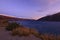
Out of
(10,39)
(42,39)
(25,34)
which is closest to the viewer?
(10,39)

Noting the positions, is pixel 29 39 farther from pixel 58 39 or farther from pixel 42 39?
pixel 58 39

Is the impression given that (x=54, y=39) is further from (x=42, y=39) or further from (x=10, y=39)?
(x=10, y=39)

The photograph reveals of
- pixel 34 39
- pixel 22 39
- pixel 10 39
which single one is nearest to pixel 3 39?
pixel 10 39

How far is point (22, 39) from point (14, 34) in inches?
66.2

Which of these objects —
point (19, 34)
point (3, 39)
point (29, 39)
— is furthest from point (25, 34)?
point (3, 39)

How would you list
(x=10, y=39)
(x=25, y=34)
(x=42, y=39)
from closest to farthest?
(x=10, y=39), (x=42, y=39), (x=25, y=34)

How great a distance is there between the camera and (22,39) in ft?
40.6

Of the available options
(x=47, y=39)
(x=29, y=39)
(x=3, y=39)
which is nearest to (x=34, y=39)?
(x=29, y=39)

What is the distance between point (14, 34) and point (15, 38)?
1377mm

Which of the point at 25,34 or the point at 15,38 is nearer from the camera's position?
the point at 15,38

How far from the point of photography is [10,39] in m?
12.2

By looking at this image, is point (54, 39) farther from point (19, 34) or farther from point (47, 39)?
point (19, 34)

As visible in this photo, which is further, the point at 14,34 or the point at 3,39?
the point at 14,34

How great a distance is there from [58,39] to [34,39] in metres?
1.96
